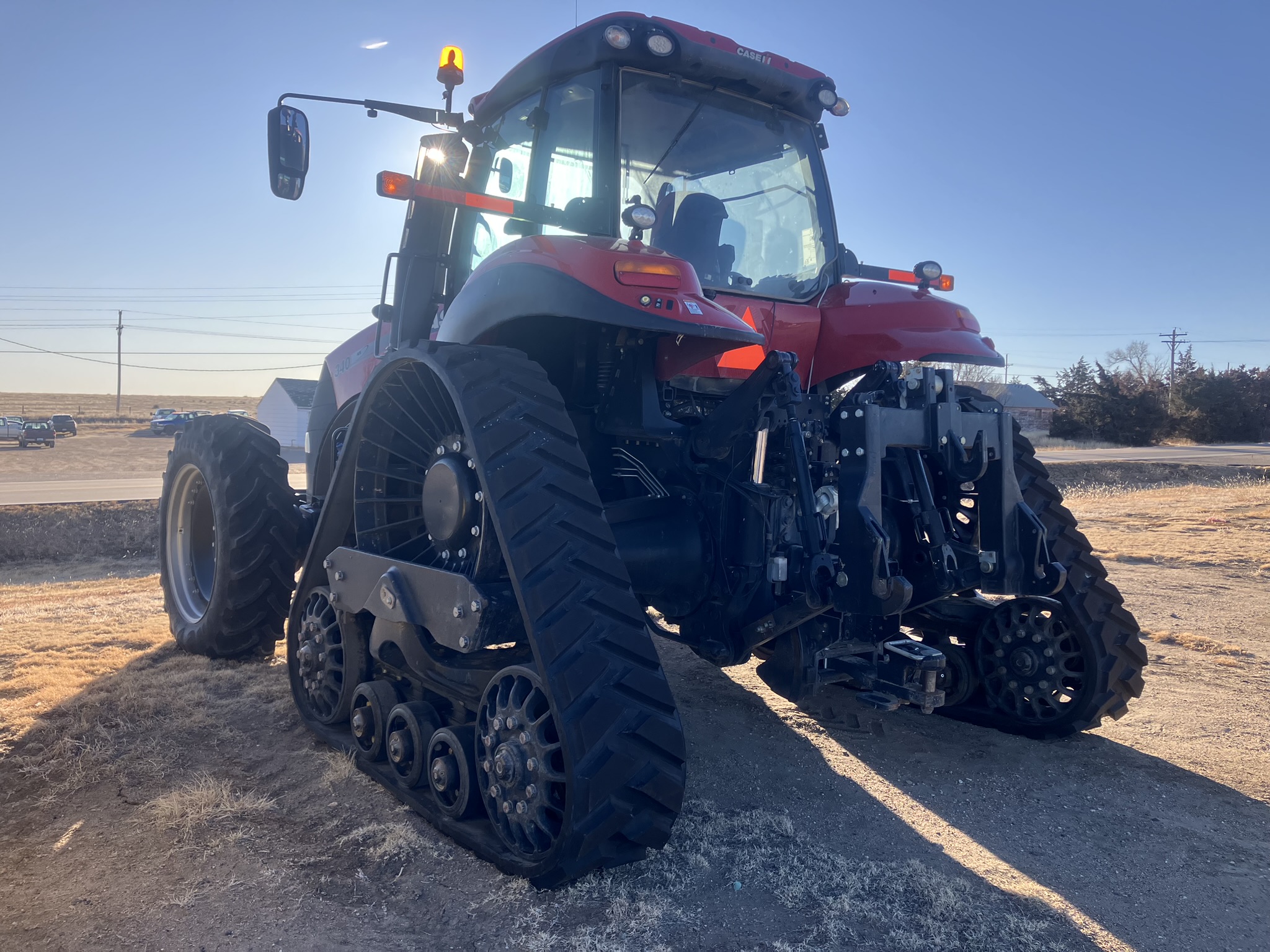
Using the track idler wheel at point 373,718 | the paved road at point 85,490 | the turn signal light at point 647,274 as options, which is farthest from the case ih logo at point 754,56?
the paved road at point 85,490

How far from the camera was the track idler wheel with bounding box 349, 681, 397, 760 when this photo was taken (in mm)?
3373

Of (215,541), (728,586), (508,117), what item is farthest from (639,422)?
(215,541)

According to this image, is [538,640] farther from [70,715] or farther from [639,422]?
[70,715]

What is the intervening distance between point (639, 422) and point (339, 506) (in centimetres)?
141

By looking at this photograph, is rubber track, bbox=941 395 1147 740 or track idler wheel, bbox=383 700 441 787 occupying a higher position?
rubber track, bbox=941 395 1147 740

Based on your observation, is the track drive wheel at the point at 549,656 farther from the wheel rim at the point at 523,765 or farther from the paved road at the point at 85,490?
the paved road at the point at 85,490

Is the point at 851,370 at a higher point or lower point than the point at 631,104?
lower

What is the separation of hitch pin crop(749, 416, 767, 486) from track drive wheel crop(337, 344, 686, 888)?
0.67 metres

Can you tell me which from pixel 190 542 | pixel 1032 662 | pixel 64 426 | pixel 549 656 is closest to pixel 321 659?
pixel 549 656

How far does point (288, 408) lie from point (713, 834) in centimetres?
5587

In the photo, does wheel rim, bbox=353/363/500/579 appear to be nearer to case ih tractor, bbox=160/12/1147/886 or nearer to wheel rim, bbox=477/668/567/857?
case ih tractor, bbox=160/12/1147/886

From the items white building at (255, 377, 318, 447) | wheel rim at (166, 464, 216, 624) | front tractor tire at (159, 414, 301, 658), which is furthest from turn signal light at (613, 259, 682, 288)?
white building at (255, 377, 318, 447)

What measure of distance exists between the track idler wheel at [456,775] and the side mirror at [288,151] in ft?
8.71

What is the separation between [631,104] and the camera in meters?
3.60
